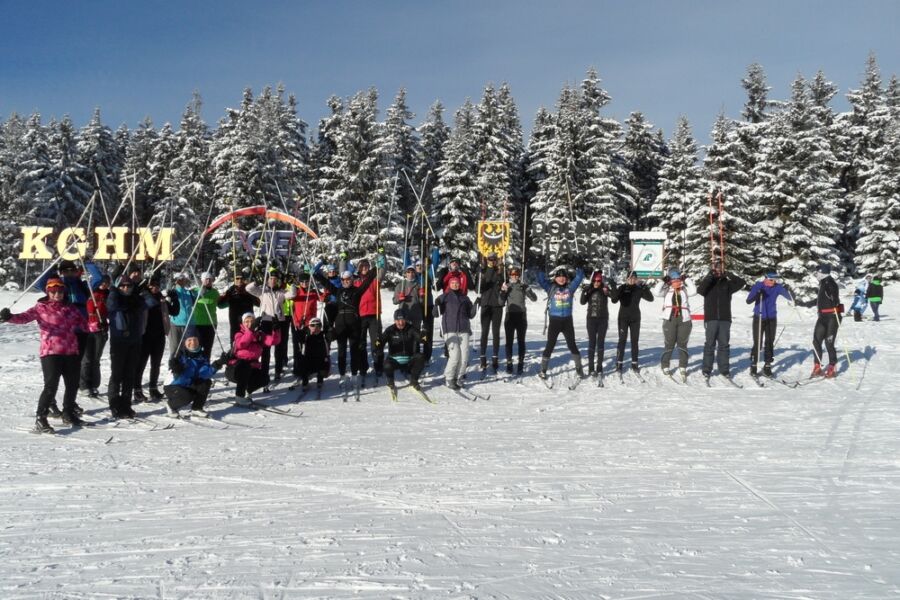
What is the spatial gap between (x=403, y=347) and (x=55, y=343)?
467 centimetres

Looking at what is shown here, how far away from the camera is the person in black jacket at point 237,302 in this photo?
33.5 feet

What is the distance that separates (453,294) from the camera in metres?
10.6

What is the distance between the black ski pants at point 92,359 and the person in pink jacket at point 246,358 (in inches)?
69.6

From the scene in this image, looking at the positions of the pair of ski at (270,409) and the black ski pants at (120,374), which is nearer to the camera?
the black ski pants at (120,374)

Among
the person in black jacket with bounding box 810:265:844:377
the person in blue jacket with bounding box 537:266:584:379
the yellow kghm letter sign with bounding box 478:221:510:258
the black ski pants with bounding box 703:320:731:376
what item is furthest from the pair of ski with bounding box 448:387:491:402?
the yellow kghm letter sign with bounding box 478:221:510:258

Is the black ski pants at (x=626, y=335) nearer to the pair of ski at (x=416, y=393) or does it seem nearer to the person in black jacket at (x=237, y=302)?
the pair of ski at (x=416, y=393)

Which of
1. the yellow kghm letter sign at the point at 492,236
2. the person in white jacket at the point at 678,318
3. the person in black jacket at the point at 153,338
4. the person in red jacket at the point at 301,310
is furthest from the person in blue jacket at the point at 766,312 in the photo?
the yellow kghm letter sign at the point at 492,236

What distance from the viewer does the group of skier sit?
26.7ft

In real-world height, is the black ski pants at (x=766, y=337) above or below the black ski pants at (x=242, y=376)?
above

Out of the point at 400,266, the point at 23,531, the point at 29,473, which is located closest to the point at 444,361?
the point at 29,473

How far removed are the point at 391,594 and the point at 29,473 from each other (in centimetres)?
409

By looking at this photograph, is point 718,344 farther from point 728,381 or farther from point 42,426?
point 42,426

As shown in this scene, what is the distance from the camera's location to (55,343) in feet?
24.0

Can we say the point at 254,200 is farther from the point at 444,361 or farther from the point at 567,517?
the point at 567,517
